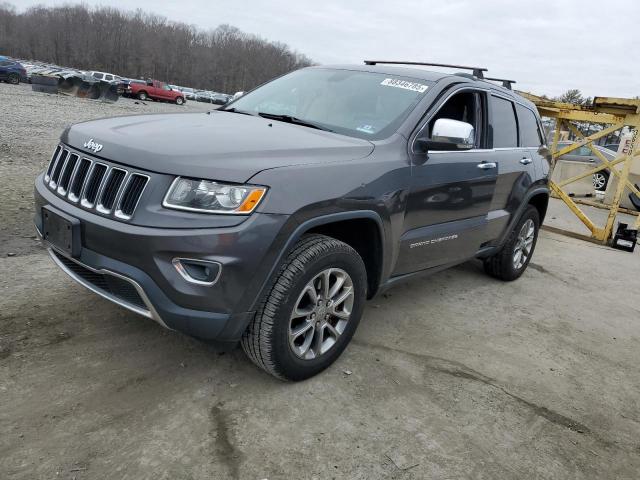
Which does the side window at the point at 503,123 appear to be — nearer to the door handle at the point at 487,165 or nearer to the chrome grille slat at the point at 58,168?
the door handle at the point at 487,165

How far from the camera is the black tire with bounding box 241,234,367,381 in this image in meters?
2.55

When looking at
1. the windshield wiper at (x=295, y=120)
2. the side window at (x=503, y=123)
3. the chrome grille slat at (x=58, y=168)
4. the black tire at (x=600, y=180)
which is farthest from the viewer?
the black tire at (x=600, y=180)

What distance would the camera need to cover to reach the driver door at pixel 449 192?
3.31 meters

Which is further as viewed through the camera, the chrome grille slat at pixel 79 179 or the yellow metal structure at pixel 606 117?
the yellow metal structure at pixel 606 117

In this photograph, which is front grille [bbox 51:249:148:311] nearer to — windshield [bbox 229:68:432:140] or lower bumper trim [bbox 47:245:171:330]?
lower bumper trim [bbox 47:245:171:330]

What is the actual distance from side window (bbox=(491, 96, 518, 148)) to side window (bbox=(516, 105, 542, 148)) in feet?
0.52

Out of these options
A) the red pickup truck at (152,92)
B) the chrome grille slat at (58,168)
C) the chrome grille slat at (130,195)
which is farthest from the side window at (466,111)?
the red pickup truck at (152,92)

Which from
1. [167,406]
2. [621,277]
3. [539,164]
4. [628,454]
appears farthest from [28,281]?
[621,277]

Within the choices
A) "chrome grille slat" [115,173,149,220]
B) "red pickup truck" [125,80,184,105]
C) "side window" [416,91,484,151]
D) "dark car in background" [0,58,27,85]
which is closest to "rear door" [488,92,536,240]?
→ "side window" [416,91,484,151]

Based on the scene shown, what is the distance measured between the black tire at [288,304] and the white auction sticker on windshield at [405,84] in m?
1.36

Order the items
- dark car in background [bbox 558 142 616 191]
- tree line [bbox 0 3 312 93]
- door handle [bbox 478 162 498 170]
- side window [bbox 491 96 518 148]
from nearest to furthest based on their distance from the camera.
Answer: door handle [bbox 478 162 498 170], side window [bbox 491 96 518 148], dark car in background [bbox 558 142 616 191], tree line [bbox 0 3 312 93]

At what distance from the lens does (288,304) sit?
8.48 ft

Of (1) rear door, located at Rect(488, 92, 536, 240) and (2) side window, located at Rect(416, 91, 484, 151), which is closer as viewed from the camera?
(2) side window, located at Rect(416, 91, 484, 151)

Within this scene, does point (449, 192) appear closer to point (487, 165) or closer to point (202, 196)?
point (487, 165)
